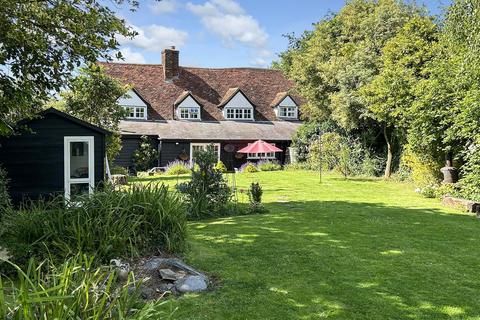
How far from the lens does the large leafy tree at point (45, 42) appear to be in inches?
330

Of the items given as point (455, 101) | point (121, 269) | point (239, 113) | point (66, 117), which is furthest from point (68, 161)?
point (239, 113)

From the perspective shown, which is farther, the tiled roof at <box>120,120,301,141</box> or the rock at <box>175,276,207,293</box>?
the tiled roof at <box>120,120,301,141</box>

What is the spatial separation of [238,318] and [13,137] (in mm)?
9435

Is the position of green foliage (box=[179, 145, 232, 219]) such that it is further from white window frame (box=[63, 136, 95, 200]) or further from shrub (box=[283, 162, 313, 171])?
shrub (box=[283, 162, 313, 171])

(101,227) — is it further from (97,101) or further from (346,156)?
(346,156)

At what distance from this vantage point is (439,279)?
6.60 m

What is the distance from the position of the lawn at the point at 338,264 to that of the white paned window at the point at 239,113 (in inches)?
901

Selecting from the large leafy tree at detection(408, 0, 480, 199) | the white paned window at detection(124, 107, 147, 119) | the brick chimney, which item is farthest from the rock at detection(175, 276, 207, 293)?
the brick chimney

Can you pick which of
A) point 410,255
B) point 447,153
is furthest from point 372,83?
point 410,255

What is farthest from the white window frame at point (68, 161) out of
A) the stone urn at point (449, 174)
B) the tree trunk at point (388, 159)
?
the tree trunk at point (388, 159)

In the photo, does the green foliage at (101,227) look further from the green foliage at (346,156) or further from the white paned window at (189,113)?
the white paned window at (189,113)

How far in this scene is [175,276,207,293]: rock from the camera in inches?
233

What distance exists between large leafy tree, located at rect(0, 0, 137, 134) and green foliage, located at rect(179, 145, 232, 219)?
4219mm

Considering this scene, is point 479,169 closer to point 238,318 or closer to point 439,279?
point 439,279
